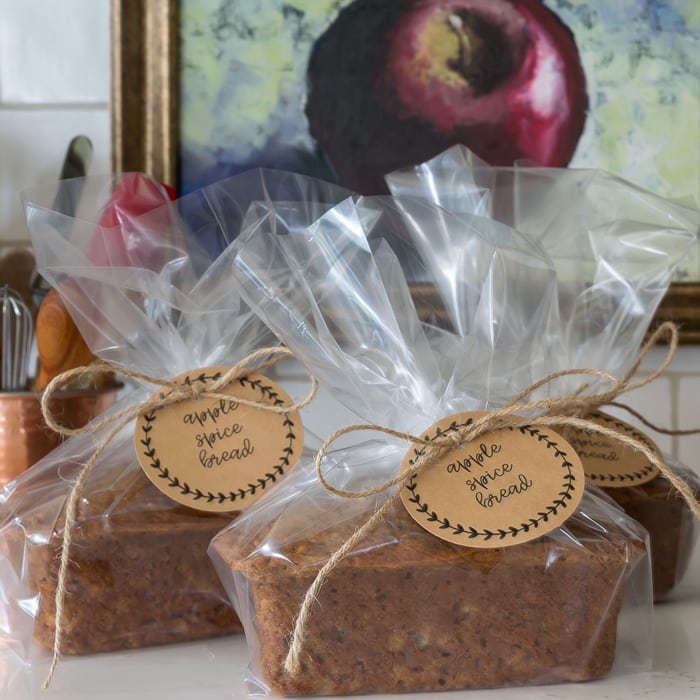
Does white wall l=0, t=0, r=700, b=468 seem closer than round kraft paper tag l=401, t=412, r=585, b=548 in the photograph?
No

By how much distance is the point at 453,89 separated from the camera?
0.91 meters

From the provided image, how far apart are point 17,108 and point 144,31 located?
0.55 feet

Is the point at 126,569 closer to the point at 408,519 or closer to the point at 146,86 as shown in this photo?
the point at 408,519

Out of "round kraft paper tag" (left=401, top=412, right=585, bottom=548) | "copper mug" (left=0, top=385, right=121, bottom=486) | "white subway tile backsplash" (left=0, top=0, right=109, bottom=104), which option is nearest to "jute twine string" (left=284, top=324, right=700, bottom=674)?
"round kraft paper tag" (left=401, top=412, right=585, bottom=548)

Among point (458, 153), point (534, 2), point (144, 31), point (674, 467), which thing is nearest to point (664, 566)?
point (674, 467)

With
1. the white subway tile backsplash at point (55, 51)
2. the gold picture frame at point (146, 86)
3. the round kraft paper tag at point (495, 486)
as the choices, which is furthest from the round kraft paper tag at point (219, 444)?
the white subway tile backsplash at point (55, 51)

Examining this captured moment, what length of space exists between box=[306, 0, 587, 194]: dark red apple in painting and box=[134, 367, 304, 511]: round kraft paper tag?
0.34 m

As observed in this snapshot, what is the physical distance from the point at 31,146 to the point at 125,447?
0.46m

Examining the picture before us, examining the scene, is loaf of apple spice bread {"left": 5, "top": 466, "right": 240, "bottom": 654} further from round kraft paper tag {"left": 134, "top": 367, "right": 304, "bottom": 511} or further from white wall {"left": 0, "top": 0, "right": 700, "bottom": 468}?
white wall {"left": 0, "top": 0, "right": 700, "bottom": 468}

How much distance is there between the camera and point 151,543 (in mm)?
620

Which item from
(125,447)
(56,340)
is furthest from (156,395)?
(56,340)

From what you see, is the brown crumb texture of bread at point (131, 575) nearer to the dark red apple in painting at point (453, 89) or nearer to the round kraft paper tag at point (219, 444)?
the round kraft paper tag at point (219, 444)

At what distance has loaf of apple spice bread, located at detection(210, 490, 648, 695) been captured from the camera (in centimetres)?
53

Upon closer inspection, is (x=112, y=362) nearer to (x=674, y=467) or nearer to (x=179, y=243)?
(x=179, y=243)
